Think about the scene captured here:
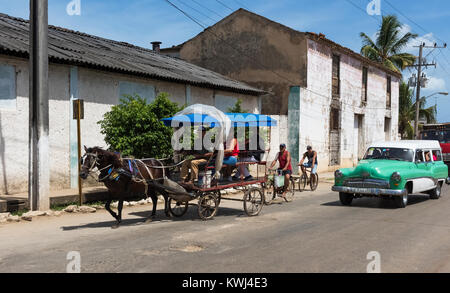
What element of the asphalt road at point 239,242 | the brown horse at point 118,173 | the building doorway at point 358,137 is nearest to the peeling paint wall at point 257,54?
the building doorway at point 358,137

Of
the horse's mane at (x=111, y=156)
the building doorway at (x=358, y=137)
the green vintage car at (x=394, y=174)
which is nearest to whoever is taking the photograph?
the horse's mane at (x=111, y=156)

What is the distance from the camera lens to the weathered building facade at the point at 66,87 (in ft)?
42.0

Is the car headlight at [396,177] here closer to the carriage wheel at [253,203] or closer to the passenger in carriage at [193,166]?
the carriage wheel at [253,203]

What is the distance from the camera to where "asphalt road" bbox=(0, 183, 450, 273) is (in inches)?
247

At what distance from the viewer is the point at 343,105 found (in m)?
29.9

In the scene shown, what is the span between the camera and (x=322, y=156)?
89.1 ft

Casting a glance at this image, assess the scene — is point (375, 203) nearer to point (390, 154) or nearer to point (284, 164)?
point (390, 154)

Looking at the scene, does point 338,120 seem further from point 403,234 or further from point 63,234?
point 63,234

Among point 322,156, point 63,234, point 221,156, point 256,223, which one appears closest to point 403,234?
point 256,223

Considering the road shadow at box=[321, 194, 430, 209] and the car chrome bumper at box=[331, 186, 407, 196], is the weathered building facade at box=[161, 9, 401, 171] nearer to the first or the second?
the road shadow at box=[321, 194, 430, 209]

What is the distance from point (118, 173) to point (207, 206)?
7.51 feet

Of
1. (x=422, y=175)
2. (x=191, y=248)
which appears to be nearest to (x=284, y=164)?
(x=422, y=175)

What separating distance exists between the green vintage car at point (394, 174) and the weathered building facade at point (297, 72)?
10.5 metres

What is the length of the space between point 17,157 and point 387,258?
35.8 ft
